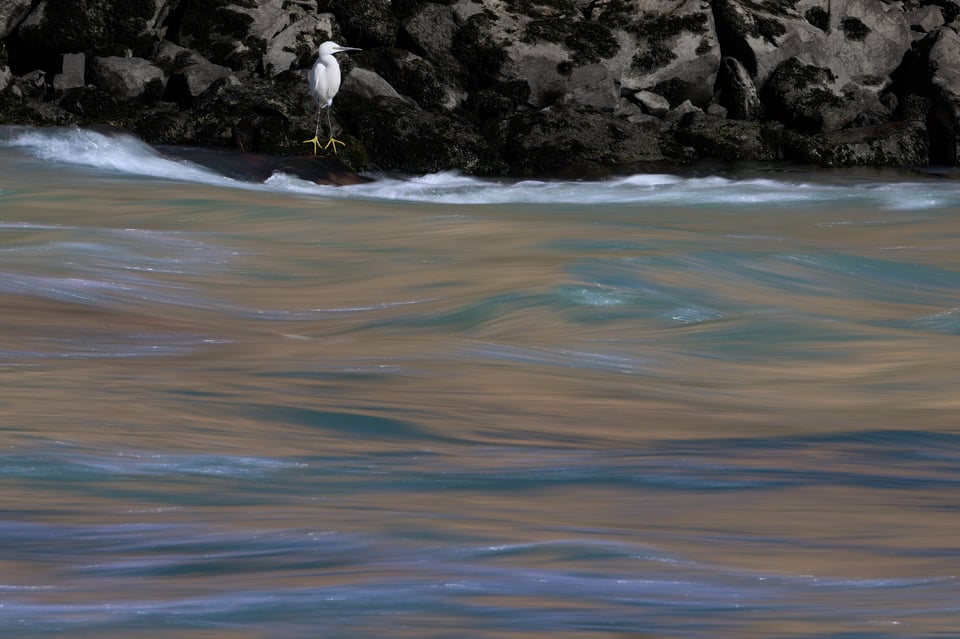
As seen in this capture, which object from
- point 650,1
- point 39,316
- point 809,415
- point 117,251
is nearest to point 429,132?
point 650,1

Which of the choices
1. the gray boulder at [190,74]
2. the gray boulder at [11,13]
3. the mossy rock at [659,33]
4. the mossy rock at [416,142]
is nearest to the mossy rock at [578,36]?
the mossy rock at [659,33]

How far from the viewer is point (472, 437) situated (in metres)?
3.51

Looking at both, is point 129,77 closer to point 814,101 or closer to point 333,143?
point 333,143

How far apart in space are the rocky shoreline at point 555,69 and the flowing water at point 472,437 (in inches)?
380

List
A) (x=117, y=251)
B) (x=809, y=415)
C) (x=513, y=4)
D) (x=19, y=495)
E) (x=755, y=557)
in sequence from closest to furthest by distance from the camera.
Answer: (x=755, y=557), (x=19, y=495), (x=809, y=415), (x=117, y=251), (x=513, y=4)

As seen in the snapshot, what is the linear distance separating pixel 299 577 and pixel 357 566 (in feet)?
0.36

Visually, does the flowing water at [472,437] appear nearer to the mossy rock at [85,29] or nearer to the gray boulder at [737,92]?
the gray boulder at [737,92]

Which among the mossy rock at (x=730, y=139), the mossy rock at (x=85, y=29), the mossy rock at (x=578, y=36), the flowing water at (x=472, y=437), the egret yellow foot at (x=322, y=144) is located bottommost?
the egret yellow foot at (x=322, y=144)

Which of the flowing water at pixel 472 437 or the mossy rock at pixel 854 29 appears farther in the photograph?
the mossy rock at pixel 854 29

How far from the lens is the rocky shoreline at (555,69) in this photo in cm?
1744

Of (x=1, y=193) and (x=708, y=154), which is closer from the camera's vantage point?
(x=1, y=193)

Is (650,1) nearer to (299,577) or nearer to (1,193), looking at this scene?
(1,193)

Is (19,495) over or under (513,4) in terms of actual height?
under

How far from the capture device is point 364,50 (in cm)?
1948
